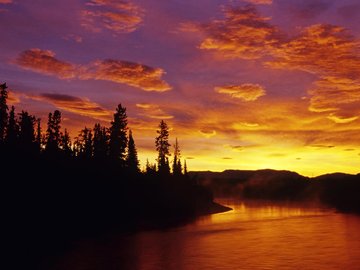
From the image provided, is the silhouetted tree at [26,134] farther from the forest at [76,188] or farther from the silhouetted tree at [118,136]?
the silhouetted tree at [118,136]

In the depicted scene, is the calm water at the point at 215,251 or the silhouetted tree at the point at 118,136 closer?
the calm water at the point at 215,251

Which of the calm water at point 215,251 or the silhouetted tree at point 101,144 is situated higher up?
the silhouetted tree at point 101,144

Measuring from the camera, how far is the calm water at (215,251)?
54.7 meters

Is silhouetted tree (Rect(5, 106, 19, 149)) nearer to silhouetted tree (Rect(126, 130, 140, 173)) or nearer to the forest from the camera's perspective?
the forest

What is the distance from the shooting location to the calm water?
5466 centimetres

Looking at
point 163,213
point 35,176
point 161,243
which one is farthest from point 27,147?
point 163,213

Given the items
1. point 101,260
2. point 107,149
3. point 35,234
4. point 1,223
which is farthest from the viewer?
point 107,149

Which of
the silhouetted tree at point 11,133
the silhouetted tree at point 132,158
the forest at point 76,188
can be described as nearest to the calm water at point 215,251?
the forest at point 76,188

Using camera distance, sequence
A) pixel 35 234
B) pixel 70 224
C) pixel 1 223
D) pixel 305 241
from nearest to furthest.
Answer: pixel 1 223, pixel 35 234, pixel 305 241, pixel 70 224

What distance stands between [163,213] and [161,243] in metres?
45.7

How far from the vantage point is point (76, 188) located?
293 feet

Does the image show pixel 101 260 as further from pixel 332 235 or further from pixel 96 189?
pixel 332 235

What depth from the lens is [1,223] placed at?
217 ft

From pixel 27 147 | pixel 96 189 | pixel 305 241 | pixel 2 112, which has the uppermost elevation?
pixel 2 112
